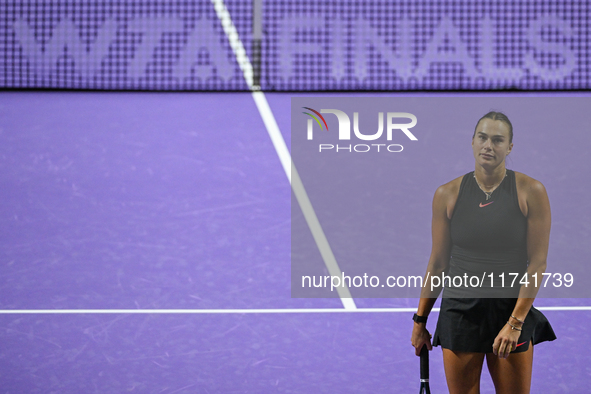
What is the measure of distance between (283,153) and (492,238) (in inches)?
64.2

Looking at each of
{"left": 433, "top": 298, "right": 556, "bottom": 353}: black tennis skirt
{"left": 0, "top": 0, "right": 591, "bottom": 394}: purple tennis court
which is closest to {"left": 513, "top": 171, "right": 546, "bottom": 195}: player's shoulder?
{"left": 433, "top": 298, "right": 556, "bottom": 353}: black tennis skirt

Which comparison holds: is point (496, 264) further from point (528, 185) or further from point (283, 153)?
point (283, 153)

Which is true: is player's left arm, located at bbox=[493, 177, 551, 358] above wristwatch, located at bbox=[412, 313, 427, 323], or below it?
above

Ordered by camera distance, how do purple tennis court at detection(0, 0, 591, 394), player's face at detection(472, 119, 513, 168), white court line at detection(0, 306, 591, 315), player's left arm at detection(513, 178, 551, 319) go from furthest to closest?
white court line at detection(0, 306, 591, 315) < purple tennis court at detection(0, 0, 591, 394) < player's face at detection(472, 119, 513, 168) < player's left arm at detection(513, 178, 551, 319)

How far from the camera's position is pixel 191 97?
355 cm

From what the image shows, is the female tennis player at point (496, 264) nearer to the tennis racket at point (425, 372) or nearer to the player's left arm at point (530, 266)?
the player's left arm at point (530, 266)

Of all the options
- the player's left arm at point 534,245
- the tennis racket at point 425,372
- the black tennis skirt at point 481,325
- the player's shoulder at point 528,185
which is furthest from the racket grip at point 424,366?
the player's shoulder at point 528,185

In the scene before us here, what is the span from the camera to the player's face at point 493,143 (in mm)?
2146

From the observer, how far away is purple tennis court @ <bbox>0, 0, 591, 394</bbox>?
9.49ft

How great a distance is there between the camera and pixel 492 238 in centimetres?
206

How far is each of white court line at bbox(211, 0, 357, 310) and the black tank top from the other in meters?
1.03

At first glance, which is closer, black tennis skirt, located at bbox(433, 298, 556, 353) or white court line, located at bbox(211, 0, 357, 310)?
black tennis skirt, located at bbox(433, 298, 556, 353)

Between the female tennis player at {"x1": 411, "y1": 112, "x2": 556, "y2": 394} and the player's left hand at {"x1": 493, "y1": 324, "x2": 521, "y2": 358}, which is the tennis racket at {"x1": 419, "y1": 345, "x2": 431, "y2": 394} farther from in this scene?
the player's left hand at {"x1": 493, "y1": 324, "x2": 521, "y2": 358}

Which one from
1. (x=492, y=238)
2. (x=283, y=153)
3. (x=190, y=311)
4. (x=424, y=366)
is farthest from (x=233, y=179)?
(x=492, y=238)
